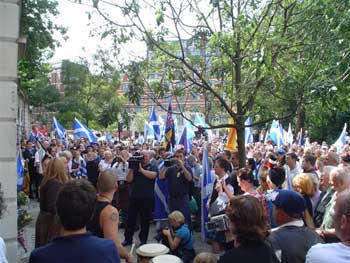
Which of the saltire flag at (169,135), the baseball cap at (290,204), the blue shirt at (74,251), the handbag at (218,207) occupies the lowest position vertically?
the handbag at (218,207)

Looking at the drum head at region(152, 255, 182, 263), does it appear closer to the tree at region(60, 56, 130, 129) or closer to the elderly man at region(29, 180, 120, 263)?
the elderly man at region(29, 180, 120, 263)

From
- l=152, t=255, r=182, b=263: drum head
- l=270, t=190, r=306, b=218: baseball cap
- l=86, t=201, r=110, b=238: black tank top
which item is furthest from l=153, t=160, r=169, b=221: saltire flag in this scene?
l=270, t=190, r=306, b=218: baseball cap

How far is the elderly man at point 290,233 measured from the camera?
3.49 m

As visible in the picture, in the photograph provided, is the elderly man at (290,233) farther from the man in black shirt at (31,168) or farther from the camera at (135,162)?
the man in black shirt at (31,168)

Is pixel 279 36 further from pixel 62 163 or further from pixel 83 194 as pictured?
pixel 83 194

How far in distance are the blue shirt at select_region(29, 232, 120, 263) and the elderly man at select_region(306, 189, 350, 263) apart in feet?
3.97

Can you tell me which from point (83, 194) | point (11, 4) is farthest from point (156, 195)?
point (83, 194)

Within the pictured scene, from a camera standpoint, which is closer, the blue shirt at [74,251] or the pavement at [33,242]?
the blue shirt at [74,251]

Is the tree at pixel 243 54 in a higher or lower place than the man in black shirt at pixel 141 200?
higher

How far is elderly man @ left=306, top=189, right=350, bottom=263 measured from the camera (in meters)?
2.49

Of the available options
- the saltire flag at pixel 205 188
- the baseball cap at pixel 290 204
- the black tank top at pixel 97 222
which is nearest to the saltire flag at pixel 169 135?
the saltire flag at pixel 205 188

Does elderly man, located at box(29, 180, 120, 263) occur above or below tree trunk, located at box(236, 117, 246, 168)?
below

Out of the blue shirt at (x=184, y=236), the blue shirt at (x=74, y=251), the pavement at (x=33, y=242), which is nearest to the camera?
the blue shirt at (x=74, y=251)

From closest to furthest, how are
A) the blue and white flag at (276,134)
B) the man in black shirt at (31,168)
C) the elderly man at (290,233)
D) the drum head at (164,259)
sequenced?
the elderly man at (290,233) < the drum head at (164,259) < the man in black shirt at (31,168) < the blue and white flag at (276,134)
